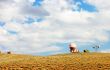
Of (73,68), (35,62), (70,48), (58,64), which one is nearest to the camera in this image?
(73,68)

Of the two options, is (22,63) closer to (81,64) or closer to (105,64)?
(81,64)

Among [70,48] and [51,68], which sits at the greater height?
[70,48]

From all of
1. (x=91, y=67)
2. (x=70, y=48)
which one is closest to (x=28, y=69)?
(x=91, y=67)

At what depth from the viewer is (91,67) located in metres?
37.4

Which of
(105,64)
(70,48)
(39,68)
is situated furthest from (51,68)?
(70,48)

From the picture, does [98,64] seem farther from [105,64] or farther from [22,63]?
[22,63]

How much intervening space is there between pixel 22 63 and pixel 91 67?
912 centimetres

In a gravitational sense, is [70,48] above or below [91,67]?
above

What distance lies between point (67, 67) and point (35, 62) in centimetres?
596

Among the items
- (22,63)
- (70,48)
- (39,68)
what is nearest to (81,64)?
(39,68)

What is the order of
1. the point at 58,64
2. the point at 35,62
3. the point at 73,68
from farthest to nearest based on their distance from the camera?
the point at 35,62 → the point at 58,64 → the point at 73,68

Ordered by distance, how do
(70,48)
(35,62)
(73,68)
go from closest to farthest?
1. (73,68)
2. (35,62)
3. (70,48)

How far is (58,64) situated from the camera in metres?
39.9

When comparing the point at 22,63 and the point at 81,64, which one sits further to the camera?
the point at 22,63
